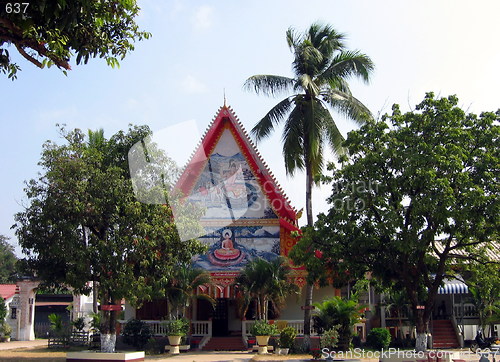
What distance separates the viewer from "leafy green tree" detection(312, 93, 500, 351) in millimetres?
15492

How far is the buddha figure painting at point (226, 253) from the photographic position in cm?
2384

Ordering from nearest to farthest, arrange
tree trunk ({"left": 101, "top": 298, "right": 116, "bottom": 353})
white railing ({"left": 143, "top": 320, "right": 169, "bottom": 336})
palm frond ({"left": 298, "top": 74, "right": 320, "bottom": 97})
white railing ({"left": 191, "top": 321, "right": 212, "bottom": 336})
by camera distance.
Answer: tree trunk ({"left": 101, "top": 298, "right": 116, "bottom": 353})
palm frond ({"left": 298, "top": 74, "right": 320, "bottom": 97})
white railing ({"left": 143, "top": 320, "right": 169, "bottom": 336})
white railing ({"left": 191, "top": 321, "right": 212, "bottom": 336})

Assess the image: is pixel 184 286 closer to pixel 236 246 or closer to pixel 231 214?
pixel 236 246

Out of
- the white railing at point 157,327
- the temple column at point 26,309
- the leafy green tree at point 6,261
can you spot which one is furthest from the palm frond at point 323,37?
the leafy green tree at point 6,261

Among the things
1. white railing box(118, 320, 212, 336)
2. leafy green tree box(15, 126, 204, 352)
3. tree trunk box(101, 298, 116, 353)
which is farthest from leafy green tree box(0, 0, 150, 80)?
white railing box(118, 320, 212, 336)

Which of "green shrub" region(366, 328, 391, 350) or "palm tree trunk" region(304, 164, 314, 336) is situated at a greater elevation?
"palm tree trunk" region(304, 164, 314, 336)

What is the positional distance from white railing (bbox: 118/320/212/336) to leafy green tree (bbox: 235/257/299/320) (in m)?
2.48

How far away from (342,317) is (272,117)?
8332 millimetres

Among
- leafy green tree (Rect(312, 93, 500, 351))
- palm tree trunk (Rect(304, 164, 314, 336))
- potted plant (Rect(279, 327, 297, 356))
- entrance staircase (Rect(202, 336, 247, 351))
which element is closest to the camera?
leafy green tree (Rect(312, 93, 500, 351))

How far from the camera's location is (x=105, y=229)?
18.1 metres

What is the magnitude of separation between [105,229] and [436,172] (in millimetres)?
10095

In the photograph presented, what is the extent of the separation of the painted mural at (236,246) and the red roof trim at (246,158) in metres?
0.99

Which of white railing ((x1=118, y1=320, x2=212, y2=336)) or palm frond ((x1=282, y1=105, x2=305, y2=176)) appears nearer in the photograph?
palm frond ((x1=282, y1=105, x2=305, y2=176))

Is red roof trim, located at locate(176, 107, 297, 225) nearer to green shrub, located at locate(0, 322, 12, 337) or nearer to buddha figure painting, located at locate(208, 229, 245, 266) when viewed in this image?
buddha figure painting, located at locate(208, 229, 245, 266)
